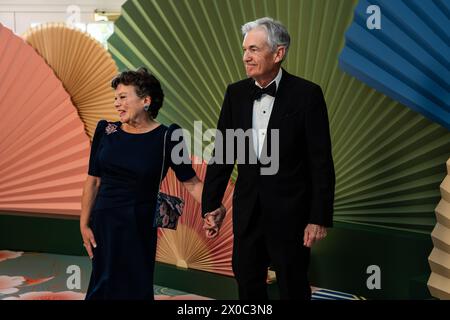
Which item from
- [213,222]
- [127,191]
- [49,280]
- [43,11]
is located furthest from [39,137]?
[43,11]

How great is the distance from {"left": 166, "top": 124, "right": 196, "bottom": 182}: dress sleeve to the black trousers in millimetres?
341

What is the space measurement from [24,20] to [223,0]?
453cm

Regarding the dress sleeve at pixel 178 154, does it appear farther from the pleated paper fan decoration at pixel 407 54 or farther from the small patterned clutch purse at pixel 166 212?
the pleated paper fan decoration at pixel 407 54

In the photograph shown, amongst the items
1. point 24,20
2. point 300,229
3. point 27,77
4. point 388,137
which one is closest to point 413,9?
point 388,137

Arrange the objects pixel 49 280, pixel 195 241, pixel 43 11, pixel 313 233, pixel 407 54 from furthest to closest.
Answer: pixel 43 11 < pixel 49 280 < pixel 195 241 < pixel 407 54 < pixel 313 233

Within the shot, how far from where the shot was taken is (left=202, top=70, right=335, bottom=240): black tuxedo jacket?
1.89 m

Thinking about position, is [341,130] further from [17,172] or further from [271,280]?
[17,172]

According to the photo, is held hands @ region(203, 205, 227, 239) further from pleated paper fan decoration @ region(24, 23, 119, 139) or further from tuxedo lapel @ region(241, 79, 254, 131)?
pleated paper fan decoration @ region(24, 23, 119, 139)

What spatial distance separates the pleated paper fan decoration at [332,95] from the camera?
260cm

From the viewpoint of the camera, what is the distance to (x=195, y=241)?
10.5 ft

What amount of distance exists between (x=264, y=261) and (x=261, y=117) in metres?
0.48

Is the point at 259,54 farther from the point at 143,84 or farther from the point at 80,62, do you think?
the point at 80,62

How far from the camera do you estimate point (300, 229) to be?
6.38 feet
